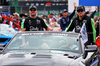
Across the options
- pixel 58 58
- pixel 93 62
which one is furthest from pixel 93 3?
pixel 58 58

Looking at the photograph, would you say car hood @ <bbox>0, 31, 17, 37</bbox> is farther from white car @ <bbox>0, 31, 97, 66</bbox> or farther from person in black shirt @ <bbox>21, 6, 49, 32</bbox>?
white car @ <bbox>0, 31, 97, 66</bbox>

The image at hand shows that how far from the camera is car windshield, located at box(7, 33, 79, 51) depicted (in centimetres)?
713

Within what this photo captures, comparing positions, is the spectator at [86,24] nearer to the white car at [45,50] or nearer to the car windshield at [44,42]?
the white car at [45,50]

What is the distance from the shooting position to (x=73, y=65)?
19.4ft

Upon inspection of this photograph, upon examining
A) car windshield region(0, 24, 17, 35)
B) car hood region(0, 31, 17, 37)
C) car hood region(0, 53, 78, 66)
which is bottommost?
car hood region(0, 31, 17, 37)

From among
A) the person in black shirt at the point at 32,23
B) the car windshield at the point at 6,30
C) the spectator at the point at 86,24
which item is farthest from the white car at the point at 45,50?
the car windshield at the point at 6,30

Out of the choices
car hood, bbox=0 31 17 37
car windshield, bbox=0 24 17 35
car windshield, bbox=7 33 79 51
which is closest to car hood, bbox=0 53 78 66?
car windshield, bbox=7 33 79 51

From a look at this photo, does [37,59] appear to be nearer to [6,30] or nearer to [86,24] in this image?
[86,24]

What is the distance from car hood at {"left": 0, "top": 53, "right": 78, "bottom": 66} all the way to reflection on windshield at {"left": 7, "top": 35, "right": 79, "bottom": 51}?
2.07 feet

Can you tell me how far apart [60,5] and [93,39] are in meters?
43.9

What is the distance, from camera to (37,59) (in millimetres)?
6113

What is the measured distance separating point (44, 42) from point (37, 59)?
112cm

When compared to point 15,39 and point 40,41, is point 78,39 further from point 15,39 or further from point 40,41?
point 15,39

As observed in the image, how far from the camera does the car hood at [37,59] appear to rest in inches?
234
